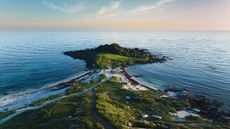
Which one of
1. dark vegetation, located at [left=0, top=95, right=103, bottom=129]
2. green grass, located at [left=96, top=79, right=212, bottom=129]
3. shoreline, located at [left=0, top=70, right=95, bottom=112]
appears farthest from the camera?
shoreline, located at [left=0, top=70, right=95, bottom=112]

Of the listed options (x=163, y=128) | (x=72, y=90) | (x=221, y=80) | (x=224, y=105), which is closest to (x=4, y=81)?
(x=72, y=90)

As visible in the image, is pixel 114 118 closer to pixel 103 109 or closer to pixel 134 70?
pixel 103 109

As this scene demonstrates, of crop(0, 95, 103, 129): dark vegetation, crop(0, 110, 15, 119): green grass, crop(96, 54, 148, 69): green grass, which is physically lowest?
crop(0, 110, 15, 119): green grass

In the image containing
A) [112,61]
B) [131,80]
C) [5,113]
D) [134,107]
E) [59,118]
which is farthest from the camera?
[112,61]

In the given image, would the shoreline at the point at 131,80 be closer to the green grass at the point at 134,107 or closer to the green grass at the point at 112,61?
the green grass at the point at 134,107

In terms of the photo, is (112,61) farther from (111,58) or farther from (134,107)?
(134,107)

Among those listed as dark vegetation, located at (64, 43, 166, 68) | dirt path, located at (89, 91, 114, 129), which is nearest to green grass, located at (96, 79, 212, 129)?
dirt path, located at (89, 91, 114, 129)

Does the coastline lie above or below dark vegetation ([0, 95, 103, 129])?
below

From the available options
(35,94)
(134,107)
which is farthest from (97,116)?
(35,94)

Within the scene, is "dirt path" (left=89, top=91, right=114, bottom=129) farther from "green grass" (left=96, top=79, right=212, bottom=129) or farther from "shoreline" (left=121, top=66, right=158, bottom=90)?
"shoreline" (left=121, top=66, right=158, bottom=90)
